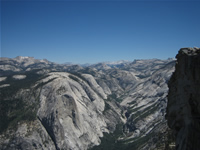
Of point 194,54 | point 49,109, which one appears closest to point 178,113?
point 194,54

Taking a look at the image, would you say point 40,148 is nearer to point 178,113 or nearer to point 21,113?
point 21,113

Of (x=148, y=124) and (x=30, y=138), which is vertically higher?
(x=30, y=138)

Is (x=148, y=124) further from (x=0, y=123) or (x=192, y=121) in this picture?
(x=192, y=121)

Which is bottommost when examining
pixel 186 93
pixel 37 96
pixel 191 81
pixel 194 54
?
pixel 37 96

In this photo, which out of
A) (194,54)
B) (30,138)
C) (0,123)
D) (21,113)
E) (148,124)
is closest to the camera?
(194,54)

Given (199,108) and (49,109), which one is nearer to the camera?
(199,108)

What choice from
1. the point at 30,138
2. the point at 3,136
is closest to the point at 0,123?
the point at 3,136

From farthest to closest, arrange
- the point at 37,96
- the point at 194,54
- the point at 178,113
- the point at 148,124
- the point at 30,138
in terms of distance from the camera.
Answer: the point at 148,124 → the point at 37,96 → the point at 30,138 → the point at 178,113 → the point at 194,54
